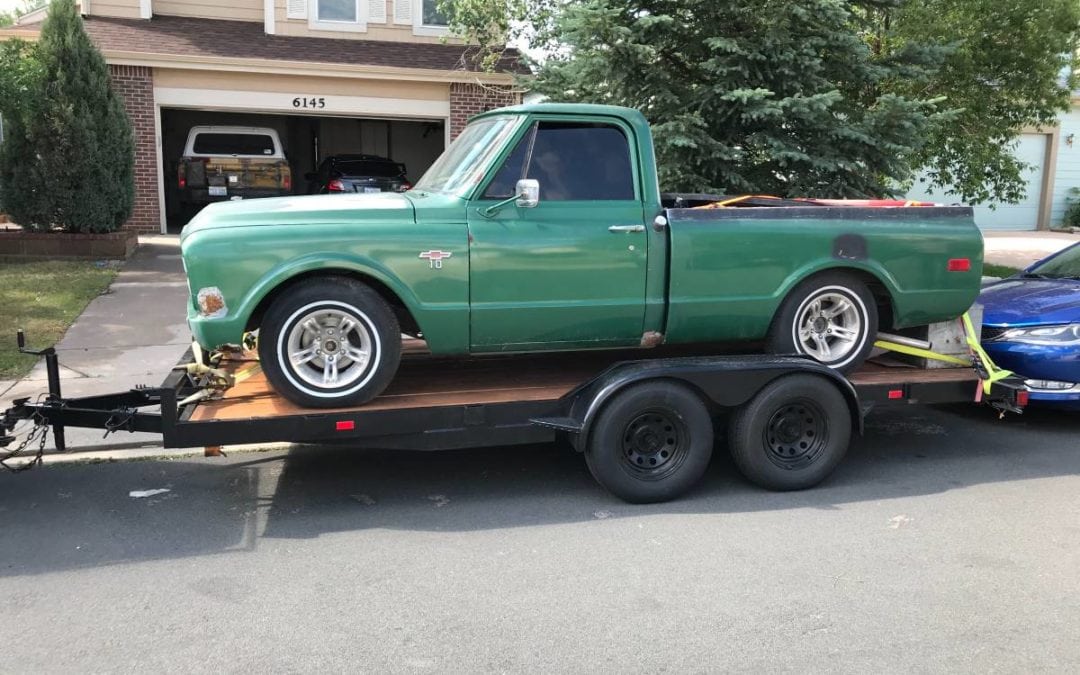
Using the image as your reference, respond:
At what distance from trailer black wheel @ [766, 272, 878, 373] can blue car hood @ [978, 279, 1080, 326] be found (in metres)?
1.50

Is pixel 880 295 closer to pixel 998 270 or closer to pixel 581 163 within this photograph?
pixel 581 163

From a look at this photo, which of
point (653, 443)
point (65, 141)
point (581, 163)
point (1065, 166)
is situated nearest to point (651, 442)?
point (653, 443)

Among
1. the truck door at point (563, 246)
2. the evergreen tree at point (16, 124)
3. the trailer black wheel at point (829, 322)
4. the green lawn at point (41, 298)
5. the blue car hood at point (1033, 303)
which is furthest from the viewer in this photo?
the evergreen tree at point (16, 124)

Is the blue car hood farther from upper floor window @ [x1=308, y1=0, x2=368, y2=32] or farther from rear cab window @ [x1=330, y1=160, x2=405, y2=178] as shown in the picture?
upper floor window @ [x1=308, y1=0, x2=368, y2=32]

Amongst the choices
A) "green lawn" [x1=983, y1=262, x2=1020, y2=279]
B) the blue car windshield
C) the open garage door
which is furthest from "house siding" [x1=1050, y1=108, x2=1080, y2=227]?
the blue car windshield

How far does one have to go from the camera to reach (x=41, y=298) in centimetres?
1075

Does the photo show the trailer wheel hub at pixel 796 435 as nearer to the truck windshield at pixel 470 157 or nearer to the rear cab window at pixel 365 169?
the truck windshield at pixel 470 157

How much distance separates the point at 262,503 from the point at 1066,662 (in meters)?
4.12

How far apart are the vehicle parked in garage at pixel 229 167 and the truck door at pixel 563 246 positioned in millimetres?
13167

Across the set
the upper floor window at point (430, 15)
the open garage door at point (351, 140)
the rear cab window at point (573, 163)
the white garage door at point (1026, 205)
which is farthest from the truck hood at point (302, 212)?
the white garage door at point (1026, 205)

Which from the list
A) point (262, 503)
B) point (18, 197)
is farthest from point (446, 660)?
point (18, 197)

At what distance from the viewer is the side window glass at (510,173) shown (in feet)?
17.1

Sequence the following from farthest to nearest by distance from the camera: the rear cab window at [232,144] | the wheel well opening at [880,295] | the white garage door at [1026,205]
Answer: the white garage door at [1026,205] < the rear cab window at [232,144] < the wheel well opening at [880,295]

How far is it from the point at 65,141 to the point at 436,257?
1044 cm
